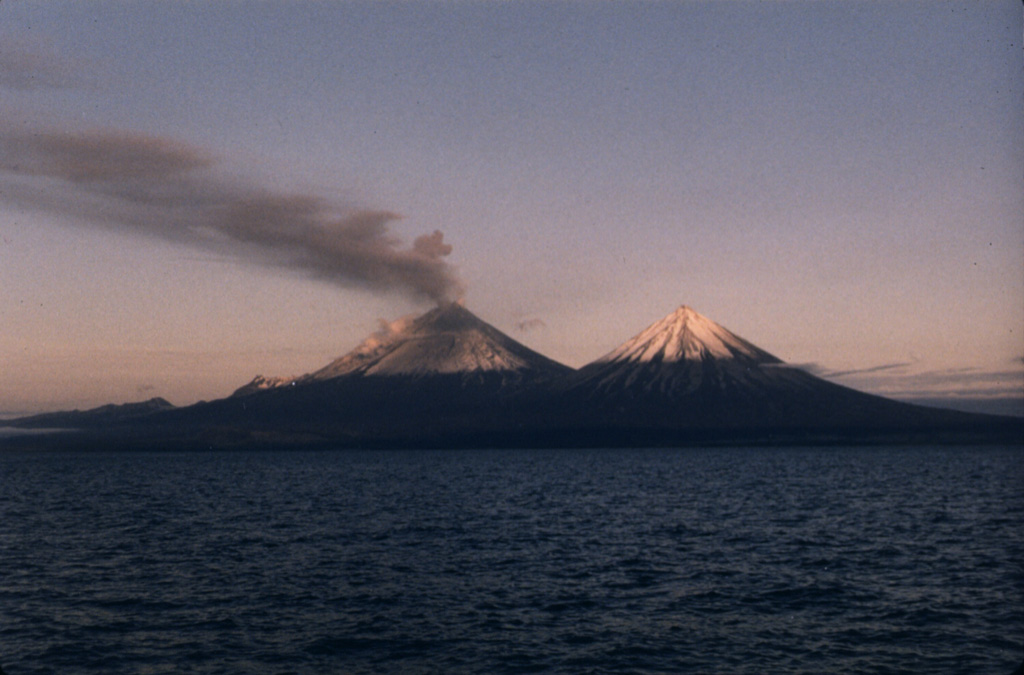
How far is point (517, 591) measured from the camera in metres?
42.3

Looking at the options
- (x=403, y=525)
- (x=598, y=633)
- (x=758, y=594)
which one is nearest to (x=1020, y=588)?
(x=758, y=594)

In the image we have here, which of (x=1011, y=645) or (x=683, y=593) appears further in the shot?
(x=683, y=593)

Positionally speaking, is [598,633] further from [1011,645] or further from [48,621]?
[48,621]

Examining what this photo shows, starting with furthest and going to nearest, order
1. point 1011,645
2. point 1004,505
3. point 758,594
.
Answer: point 1004,505 → point 758,594 → point 1011,645

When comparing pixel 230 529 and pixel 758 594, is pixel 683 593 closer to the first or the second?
pixel 758 594

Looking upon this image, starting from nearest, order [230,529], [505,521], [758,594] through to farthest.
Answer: [758,594] < [230,529] < [505,521]

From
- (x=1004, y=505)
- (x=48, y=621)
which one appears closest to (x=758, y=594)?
(x=48, y=621)

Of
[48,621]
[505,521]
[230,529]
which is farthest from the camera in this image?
[505,521]

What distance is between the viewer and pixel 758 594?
41.1 meters

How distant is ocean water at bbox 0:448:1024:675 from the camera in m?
31.6

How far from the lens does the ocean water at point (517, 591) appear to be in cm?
3159

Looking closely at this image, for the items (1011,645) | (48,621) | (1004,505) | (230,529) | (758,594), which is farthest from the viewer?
(1004,505)

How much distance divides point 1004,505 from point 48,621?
85184 mm

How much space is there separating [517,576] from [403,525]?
2617 centimetres
